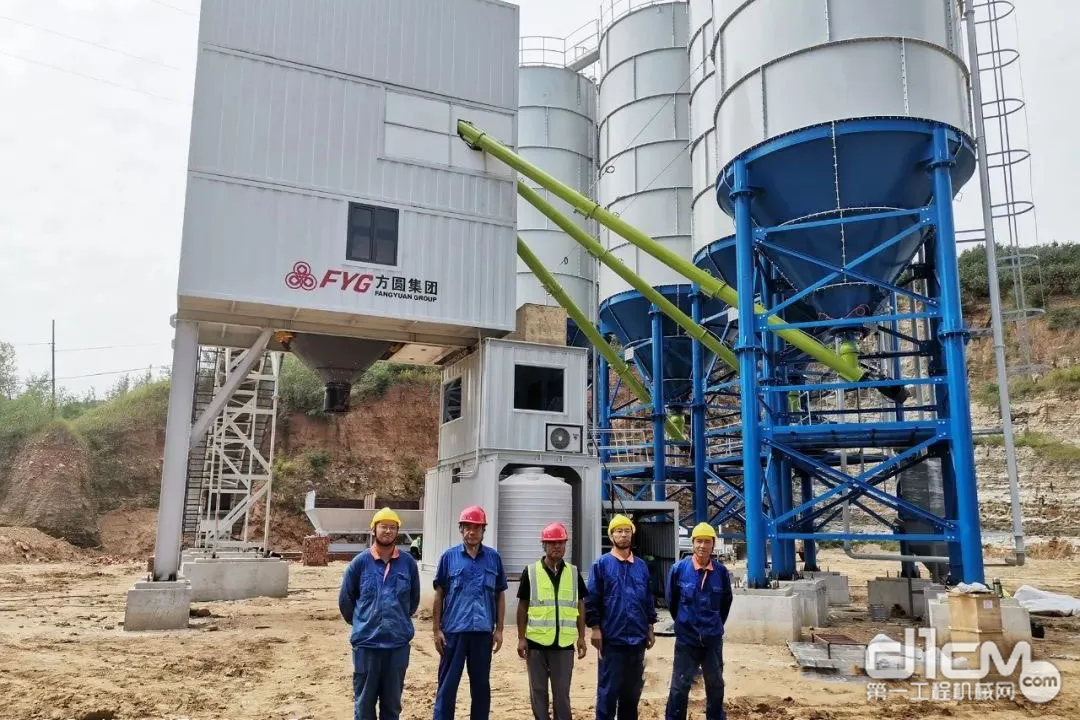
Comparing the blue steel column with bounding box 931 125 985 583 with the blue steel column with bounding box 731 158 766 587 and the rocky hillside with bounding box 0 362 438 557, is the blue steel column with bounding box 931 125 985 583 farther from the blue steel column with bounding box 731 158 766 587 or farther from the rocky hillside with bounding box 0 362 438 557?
the rocky hillside with bounding box 0 362 438 557

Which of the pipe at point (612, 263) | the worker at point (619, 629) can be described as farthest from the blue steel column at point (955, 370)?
the worker at point (619, 629)

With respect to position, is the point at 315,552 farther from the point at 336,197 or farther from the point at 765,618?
the point at 765,618

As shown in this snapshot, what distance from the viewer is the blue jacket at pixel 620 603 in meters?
6.04

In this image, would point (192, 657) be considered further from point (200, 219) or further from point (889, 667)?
point (889, 667)

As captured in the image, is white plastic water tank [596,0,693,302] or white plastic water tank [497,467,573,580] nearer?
white plastic water tank [497,467,573,580]

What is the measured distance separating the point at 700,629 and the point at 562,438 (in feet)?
30.4

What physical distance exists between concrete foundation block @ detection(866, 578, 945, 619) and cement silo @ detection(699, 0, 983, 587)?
1.92 m

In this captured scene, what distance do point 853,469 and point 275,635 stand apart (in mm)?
22143

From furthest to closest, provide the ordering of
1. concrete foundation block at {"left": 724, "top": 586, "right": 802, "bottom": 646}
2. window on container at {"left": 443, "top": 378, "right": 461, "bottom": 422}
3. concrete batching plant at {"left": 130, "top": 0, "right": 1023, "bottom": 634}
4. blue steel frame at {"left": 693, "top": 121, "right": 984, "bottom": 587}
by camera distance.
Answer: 1. window on container at {"left": 443, "top": 378, "right": 461, "bottom": 422}
2. concrete batching plant at {"left": 130, "top": 0, "right": 1023, "bottom": 634}
3. blue steel frame at {"left": 693, "top": 121, "right": 984, "bottom": 587}
4. concrete foundation block at {"left": 724, "top": 586, "right": 802, "bottom": 646}

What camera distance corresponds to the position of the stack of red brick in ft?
91.7

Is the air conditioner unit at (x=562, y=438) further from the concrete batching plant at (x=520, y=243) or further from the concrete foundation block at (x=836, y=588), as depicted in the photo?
the concrete foundation block at (x=836, y=588)

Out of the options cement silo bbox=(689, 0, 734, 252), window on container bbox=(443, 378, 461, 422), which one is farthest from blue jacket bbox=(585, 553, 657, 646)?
cement silo bbox=(689, 0, 734, 252)

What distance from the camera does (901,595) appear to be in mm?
15562
